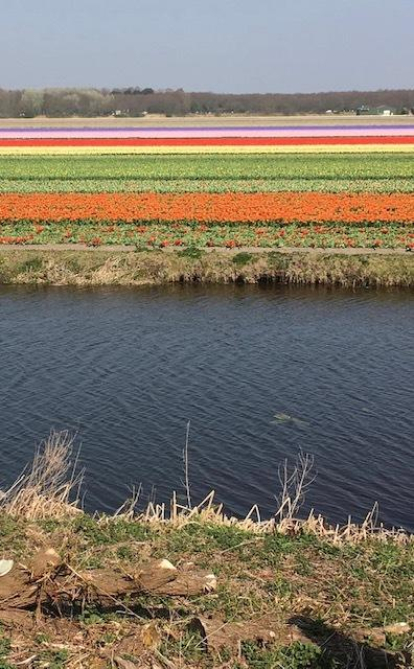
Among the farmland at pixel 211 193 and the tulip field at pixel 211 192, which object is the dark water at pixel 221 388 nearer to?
the farmland at pixel 211 193

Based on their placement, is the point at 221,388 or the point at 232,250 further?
the point at 232,250

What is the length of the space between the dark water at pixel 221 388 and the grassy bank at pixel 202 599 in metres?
3.28

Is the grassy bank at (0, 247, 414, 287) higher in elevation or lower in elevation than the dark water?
higher

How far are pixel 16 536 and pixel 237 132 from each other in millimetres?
104752

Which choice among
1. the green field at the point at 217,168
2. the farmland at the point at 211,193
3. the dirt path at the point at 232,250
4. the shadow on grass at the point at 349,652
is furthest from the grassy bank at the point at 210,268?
the shadow on grass at the point at 349,652

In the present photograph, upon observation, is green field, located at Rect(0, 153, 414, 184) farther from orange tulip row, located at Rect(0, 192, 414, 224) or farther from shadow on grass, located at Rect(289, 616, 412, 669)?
shadow on grass, located at Rect(289, 616, 412, 669)

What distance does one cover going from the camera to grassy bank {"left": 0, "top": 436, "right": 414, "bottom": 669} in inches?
365

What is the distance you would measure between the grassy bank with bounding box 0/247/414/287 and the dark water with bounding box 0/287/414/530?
100cm

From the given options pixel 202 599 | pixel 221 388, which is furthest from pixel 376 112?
pixel 202 599

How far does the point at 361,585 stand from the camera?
10.8m

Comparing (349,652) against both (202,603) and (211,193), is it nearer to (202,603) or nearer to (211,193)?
(202,603)

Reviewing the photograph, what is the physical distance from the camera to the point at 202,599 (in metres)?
10.2

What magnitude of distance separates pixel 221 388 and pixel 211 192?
32.4 metres

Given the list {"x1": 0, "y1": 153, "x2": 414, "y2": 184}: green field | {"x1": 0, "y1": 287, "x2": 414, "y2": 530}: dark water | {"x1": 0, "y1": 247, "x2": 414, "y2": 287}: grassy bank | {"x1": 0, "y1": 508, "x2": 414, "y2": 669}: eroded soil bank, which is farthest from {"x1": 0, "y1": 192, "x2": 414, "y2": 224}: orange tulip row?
{"x1": 0, "y1": 508, "x2": 414, "y2": 669}: eroded soil bank
